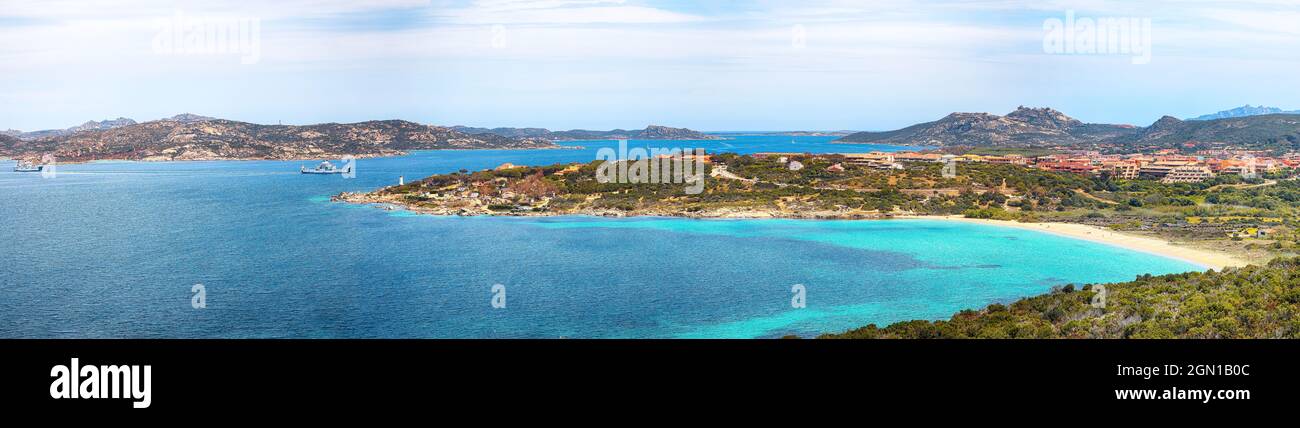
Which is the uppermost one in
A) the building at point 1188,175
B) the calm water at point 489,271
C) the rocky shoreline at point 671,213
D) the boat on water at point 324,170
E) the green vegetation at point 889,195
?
the boat on water at point 324,170

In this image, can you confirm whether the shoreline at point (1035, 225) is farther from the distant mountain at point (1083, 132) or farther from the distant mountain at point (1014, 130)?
the distant mountain at point (1014, 130)

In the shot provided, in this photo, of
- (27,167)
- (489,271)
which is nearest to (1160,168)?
(489,271)

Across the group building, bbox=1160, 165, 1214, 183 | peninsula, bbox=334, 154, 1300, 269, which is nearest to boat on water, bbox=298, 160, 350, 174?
peninsula, bbox=334, 154, 1300, 269

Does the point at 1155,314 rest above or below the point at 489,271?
above

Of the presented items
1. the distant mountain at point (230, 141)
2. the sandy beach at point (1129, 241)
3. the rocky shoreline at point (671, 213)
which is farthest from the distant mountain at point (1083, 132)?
the distant mountain at point (230, 141)

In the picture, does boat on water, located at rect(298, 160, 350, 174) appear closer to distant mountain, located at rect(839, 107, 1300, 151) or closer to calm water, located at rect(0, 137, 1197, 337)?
calm water, located at rect(0, 137, 1197, 337)

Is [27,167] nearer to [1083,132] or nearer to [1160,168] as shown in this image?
[1160,168]
